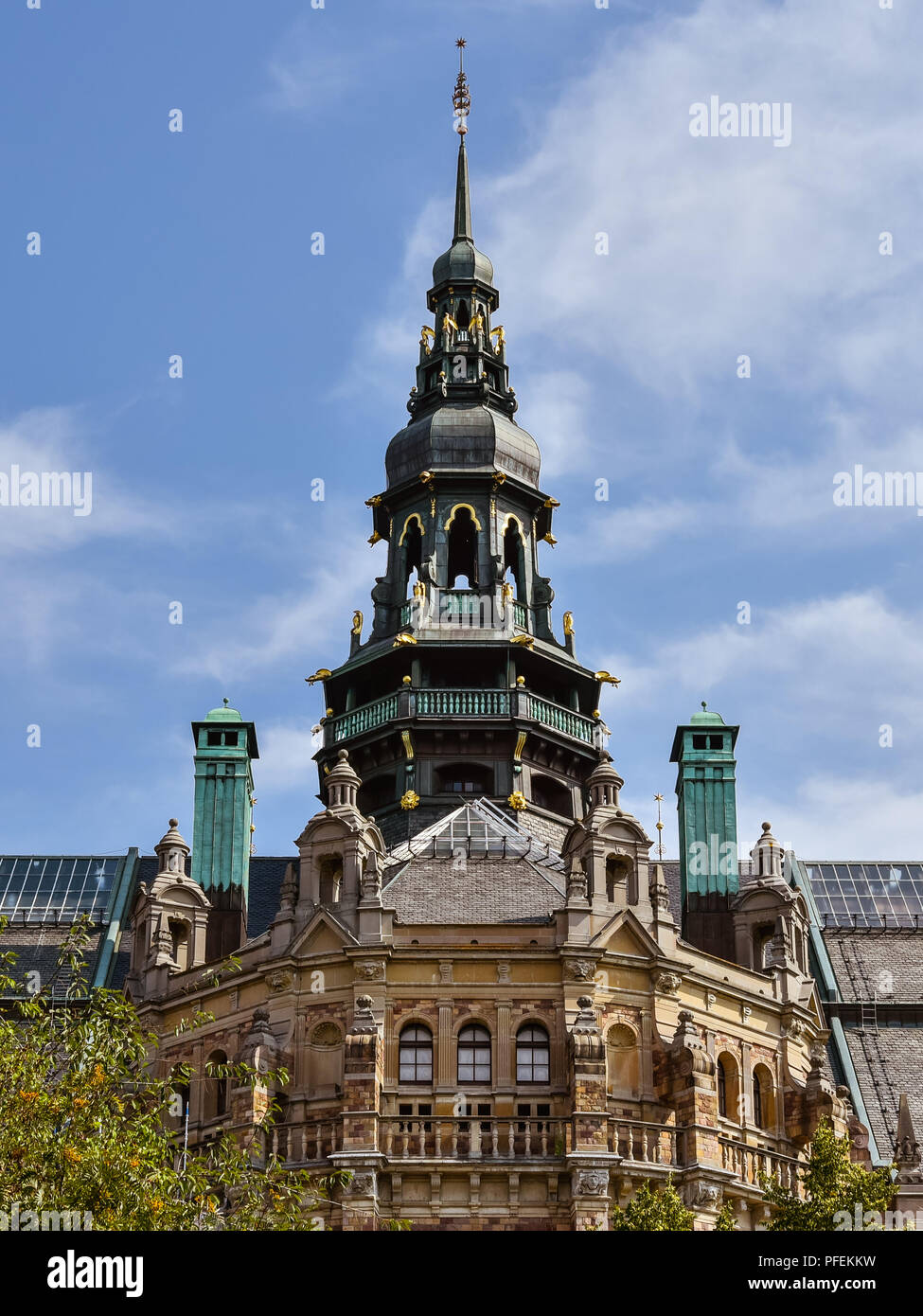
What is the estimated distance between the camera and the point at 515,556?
296 ft

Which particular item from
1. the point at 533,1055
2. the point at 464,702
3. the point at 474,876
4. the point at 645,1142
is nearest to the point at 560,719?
the point at 464,702

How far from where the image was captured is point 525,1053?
69375mm

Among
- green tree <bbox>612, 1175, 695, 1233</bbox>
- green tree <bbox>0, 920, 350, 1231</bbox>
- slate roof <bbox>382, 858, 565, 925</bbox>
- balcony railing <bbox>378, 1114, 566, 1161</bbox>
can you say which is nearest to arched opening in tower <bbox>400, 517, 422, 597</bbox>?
slate roof <bbox>382, 858, 565, 925</bbox>

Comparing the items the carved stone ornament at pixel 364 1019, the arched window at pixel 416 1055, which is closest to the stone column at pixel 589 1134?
the arched window at pixel 416 1055

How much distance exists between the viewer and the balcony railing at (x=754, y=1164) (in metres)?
69.2

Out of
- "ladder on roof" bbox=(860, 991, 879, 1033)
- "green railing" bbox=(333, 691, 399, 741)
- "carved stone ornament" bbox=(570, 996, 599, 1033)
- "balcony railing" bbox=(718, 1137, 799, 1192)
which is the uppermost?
"green railing" bbox=(333, 691, 399, 741)

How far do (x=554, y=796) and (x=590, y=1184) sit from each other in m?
23.3

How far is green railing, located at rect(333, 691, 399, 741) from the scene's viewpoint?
277 ft

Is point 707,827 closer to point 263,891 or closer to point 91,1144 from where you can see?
point 263,891

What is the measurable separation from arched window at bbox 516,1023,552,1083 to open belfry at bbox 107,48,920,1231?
0.35ft

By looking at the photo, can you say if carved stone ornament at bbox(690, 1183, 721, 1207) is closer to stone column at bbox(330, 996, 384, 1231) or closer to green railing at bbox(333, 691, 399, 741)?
stone column at bbox(330, 996, 384, 1231)

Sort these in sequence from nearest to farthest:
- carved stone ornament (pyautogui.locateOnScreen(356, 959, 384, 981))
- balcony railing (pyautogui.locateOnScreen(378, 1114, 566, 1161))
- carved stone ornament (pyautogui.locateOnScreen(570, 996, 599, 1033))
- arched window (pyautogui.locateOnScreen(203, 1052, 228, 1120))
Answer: balcony railing (pyautogui.locateOnScreen(378, 1114, 566, 1161)), carved stone ornament (pyautogui.locateOnScreen(570, 996, 599, 1033)), carved stone ornament (pyautogui.locateOnScreen(356, 959, 384, 981)), arched window (pyautogui.locateOnScreen(203, 1052, 228, 1120))

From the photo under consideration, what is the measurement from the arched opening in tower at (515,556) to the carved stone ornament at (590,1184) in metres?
29.3
